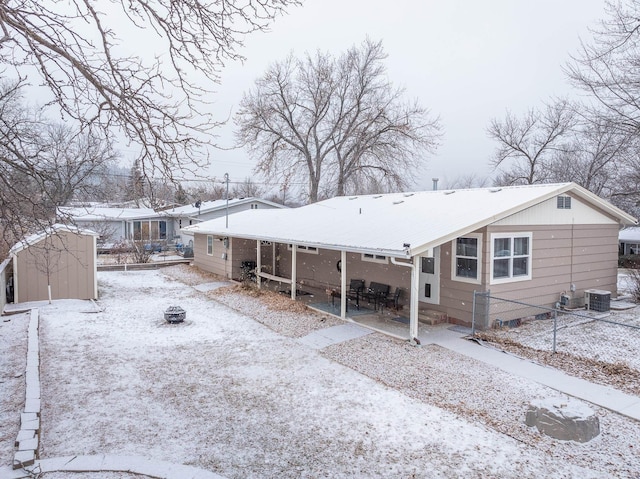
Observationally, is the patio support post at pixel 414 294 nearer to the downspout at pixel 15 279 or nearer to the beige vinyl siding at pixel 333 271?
the beige vinyl siding at pixel 333 271

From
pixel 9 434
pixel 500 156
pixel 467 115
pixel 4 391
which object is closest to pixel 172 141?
pixel 9 434

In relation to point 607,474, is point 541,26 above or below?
above

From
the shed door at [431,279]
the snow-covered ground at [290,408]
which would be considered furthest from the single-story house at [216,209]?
the shed door at [431,279]

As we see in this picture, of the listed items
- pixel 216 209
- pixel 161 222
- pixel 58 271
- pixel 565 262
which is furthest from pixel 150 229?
pixel 565 262

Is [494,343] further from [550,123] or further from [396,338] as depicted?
[550,123]

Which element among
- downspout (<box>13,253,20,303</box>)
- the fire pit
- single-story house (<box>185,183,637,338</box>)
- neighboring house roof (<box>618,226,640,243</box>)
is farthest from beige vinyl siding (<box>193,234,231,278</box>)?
neighboring house roof (<box>618,226,640,243</box>)

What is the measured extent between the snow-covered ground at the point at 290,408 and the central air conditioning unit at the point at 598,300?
6.30 meters

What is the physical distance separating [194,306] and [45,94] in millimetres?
9094

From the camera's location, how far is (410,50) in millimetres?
13219

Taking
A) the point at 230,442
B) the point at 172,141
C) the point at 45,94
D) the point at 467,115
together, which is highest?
the point at 467,115

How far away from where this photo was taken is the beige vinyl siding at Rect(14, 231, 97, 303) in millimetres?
12617

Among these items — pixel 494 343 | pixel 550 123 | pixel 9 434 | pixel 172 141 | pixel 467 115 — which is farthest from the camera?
pixel 550 123

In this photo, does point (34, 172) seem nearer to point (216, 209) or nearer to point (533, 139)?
point (216, 209)

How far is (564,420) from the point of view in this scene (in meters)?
5.35
